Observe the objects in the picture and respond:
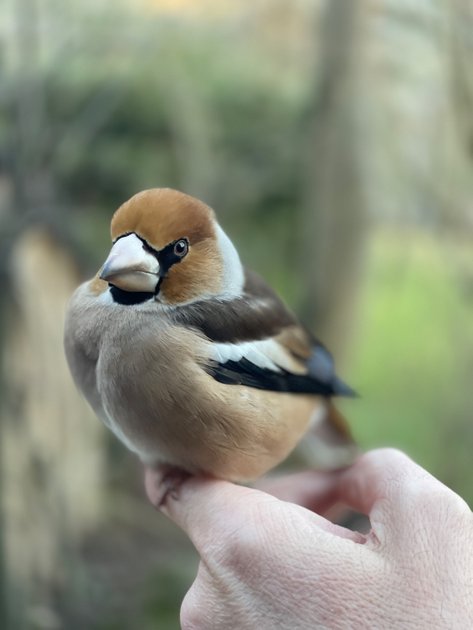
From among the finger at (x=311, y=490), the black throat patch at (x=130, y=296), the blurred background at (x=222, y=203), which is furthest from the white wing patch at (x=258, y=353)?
→ the blurred background at (x=222, y=203)

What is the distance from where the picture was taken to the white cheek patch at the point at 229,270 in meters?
1.16

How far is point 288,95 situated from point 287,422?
2594 millimetres

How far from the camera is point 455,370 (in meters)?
2.68

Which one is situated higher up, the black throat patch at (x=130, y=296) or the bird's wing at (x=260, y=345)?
the black throat patch at (x=130, y=296)

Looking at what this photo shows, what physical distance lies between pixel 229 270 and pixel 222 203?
7.06 ft

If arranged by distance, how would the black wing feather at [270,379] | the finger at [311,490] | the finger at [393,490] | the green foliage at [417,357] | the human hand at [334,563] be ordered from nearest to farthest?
the human hand at [334,563]
the finger at [393,490]
the black wing feather at [270,379]
the finger at [311,490]
the green foliage at [417,357]

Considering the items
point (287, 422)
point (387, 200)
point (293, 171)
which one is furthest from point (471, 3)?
point (287, 422)

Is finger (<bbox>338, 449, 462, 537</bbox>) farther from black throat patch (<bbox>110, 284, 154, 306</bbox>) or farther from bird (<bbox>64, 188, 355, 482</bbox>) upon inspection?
black throat patch (<bbox>110, 284, 154, 306</bbox>)

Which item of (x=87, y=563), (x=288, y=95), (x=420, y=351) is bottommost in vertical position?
(x=87, y=563)

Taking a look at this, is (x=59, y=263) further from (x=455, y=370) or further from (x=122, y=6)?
(x=455, y=370)

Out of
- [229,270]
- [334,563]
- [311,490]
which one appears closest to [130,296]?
[229,270]

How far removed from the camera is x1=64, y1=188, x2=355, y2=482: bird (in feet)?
3.37

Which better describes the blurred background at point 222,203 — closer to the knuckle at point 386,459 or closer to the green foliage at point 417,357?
the green foliage at point 417,357

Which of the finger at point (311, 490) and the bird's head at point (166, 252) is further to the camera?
the finger at point (311, 490)
